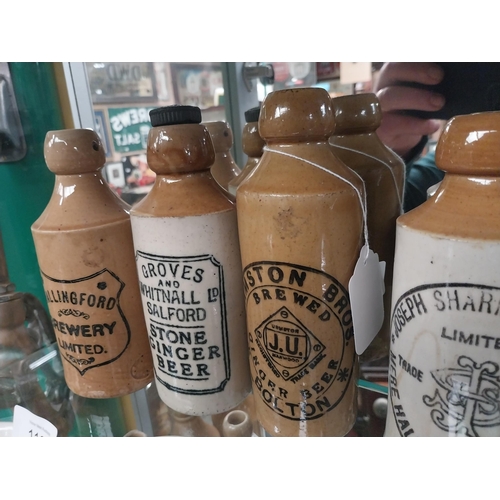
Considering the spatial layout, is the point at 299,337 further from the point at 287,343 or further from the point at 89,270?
the point at 89,270

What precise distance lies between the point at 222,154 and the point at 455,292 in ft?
1.58

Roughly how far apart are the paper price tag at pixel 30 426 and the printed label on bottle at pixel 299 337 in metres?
0.34

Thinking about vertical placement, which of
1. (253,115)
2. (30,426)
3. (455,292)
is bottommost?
(30,426)

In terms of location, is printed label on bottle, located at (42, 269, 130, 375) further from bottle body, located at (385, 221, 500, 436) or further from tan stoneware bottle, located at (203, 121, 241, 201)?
bottle body, located at (385, 221, 500, 436)

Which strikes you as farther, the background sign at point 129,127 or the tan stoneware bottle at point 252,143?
the background sign at point 129,127

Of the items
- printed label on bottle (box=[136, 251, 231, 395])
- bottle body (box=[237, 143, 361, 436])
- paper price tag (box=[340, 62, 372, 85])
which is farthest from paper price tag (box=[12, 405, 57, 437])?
paper price tag (box=[340, 62, 372, 85])

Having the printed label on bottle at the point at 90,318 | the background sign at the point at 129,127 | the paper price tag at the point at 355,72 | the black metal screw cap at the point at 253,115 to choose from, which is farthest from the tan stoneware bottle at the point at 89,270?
the background sign at the point at 129,127

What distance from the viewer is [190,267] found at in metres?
0.52

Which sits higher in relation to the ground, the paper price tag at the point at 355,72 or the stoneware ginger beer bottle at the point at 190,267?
the paper price tag at the point at 355,72

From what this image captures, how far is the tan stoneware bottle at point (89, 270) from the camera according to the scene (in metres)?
0.58

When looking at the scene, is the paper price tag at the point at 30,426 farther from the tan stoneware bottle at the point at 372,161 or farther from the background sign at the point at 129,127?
the background sign at the point at 129,127

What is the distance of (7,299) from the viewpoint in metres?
0.74

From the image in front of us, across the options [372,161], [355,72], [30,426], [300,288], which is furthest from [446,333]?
[355,72]

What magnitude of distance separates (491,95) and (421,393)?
0.55 m
